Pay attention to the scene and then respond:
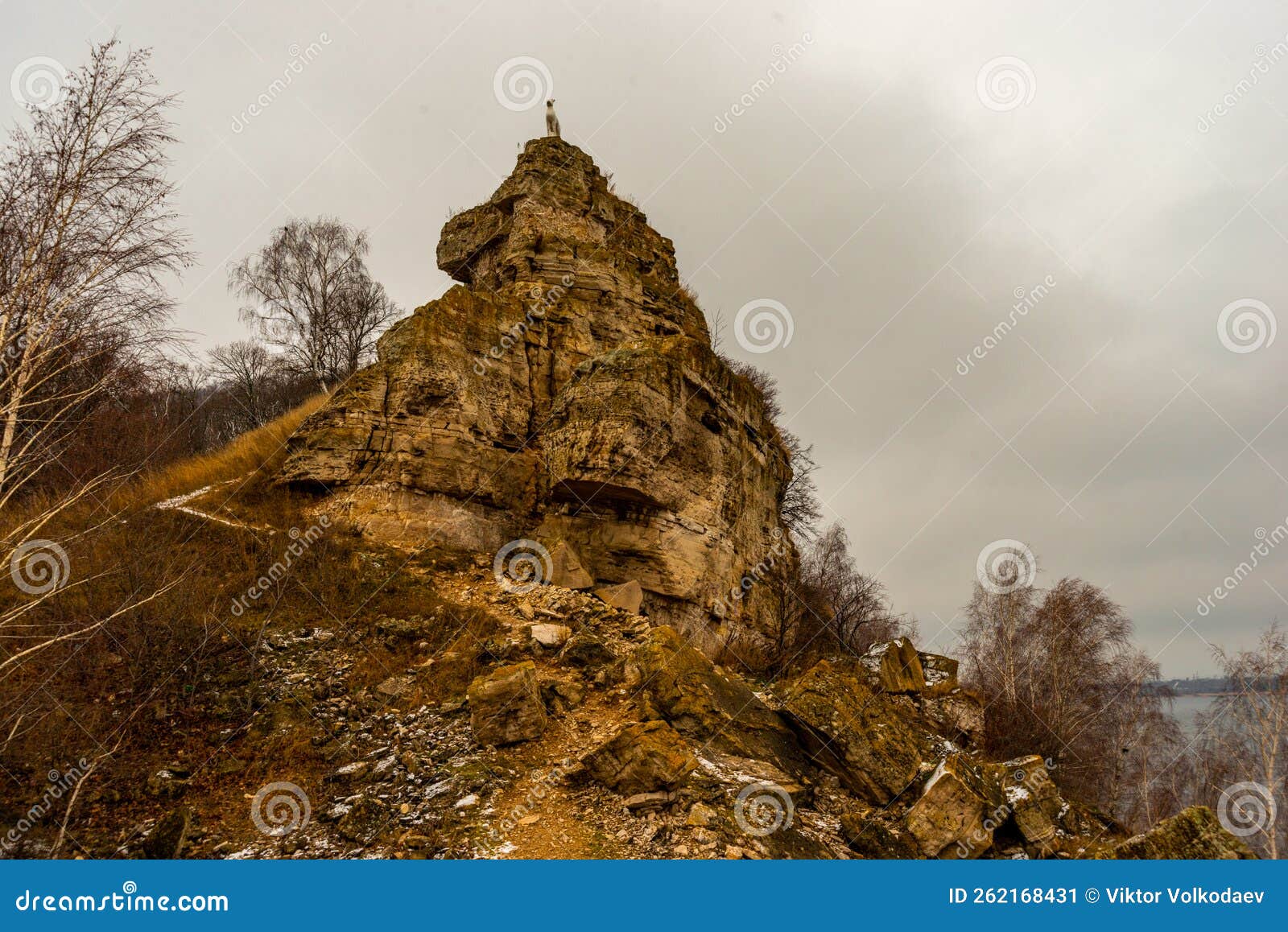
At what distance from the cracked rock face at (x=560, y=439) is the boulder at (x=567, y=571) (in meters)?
0.56

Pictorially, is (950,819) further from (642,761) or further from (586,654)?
(586,654)

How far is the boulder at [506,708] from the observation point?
8688 millimetres

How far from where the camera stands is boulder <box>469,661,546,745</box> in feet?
28.5

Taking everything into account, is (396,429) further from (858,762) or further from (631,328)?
(858,762)

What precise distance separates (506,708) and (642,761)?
2.11 meters

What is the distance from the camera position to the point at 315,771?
8172mm

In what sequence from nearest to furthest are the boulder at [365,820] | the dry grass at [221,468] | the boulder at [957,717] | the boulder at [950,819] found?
the boulder at [365,820], the boulder at [950,819], the boulder at [957,717], the dry grass at [221,468]

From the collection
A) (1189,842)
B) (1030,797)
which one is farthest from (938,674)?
(1189,842)

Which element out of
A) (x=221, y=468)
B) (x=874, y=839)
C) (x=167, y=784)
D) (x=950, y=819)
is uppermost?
(x=221, y=468)

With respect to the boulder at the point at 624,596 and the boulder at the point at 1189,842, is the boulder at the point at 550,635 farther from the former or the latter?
the boulder at the point at 1189,842

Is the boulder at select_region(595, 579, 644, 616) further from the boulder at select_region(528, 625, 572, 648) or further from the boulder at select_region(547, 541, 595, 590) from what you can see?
the boulder at select_region(528, 625, 572, 648)

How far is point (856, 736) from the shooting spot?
9016mm

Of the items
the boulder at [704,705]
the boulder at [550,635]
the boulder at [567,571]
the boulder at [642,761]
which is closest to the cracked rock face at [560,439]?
the boulder at [567,571]

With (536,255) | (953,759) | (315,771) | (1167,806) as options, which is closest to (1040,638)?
(1167,806)
